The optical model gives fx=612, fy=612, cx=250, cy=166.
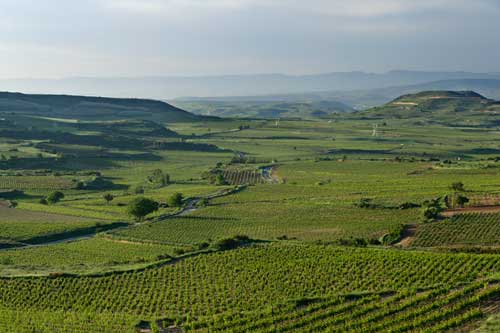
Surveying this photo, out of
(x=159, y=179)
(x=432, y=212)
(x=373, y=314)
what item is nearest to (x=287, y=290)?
(x=373, y=314)

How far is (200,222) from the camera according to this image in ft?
283

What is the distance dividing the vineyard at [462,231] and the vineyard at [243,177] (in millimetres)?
61238

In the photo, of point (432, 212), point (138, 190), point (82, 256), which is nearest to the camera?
point (82, 256)

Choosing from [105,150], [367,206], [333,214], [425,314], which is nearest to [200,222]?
[333,214]

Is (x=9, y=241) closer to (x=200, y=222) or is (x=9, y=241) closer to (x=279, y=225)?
(x=200, y=222)

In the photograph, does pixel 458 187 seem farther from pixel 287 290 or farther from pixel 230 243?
pixel 287 290

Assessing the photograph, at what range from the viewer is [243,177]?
458 ft

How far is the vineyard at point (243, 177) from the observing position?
434ft

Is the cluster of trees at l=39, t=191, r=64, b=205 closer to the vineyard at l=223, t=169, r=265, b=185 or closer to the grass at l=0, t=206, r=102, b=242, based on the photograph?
the grass at l=0, t=206, r=102, b=242

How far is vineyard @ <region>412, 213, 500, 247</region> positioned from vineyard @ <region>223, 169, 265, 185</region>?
201 feet

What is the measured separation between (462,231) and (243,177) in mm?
74441

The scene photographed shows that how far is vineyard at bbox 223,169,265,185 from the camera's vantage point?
434ft

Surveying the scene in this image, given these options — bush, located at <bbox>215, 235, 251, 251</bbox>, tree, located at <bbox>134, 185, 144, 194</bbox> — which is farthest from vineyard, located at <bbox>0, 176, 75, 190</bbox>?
bush, located at <bbox>215, 235, 251, 251</bbox>

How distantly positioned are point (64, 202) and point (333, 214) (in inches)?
2062
